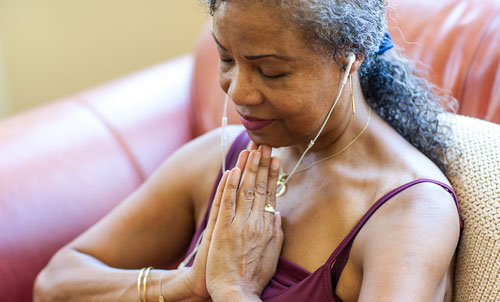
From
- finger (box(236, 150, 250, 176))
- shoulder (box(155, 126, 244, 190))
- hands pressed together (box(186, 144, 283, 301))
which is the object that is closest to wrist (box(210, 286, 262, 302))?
hands pressed together (box(186, 144, 283, 301))

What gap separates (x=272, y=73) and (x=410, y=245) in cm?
34

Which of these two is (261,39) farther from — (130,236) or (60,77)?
(60,77)

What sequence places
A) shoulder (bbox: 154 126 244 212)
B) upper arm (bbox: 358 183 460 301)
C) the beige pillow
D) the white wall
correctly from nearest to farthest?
1. upper arm (bbox: 358 183 460 301)
2. the beige pillow
3. shoulder (bbox: 154 126 244 212)
4. the white wall

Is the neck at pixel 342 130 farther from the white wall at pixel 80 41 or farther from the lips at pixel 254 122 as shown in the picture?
the white wall at pixel 80 41

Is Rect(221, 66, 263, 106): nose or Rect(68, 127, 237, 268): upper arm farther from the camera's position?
Rect(68, 127, 237, 268): upper arm

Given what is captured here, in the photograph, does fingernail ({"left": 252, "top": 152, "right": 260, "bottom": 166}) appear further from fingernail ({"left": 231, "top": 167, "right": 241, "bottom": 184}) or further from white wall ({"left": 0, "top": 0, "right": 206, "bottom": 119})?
white wall ({"left": 0, "top": 0, "right": 206, "bottom": 119})

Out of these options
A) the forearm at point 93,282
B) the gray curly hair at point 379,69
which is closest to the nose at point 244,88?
the gray curly hair at point 379,69

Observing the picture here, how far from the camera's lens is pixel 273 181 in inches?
46.1

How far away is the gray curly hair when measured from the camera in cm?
100

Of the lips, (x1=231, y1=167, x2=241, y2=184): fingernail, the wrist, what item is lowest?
the wrist

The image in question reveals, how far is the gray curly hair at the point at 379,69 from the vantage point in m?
1.00

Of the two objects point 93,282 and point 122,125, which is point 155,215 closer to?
point 93,282

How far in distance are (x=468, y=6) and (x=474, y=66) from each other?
0.57 ft

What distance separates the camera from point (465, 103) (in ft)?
4.62
